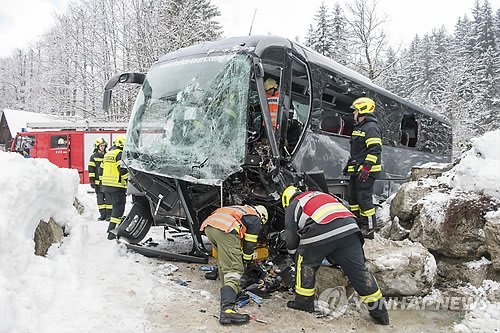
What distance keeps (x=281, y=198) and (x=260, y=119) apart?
991mm

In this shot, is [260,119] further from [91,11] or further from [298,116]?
[91,11]

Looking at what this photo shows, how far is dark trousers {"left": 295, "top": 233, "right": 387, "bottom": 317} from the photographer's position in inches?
156

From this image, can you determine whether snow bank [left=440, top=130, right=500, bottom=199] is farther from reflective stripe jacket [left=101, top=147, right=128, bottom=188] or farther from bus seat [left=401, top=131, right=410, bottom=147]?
reflective stripe jacket [left=101, top=147, right=128, bottom=188]

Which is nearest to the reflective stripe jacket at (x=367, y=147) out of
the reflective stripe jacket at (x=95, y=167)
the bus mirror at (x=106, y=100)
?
the bus mirror at (x=106, y=100)

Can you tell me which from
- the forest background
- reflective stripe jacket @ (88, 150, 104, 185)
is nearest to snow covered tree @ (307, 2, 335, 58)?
the forest background

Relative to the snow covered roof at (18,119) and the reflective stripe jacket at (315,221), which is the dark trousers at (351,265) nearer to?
the reflective stripe jacket at (315,221)

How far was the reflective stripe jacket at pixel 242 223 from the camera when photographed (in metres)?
4.30

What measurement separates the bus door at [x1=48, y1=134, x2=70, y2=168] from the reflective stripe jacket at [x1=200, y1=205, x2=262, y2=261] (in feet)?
45.1

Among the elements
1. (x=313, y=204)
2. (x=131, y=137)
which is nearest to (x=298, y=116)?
(x=313, y=204)

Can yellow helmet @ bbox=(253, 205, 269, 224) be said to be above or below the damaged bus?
below

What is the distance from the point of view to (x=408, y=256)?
4484 mm

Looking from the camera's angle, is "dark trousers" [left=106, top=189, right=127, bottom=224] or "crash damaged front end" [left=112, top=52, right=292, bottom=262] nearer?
"crash damaged front end" [left=112, top=52, right=292, bottom=262]

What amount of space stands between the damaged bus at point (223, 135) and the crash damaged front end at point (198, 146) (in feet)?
0.04

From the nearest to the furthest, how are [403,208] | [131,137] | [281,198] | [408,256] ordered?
1. [408,256]
2. [281,198]
3. [131,137]
4. [403,208]
